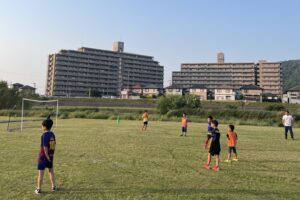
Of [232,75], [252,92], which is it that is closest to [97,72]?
[232,75]

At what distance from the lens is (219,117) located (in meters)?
52.3

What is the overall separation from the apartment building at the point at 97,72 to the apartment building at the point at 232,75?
57.6ft

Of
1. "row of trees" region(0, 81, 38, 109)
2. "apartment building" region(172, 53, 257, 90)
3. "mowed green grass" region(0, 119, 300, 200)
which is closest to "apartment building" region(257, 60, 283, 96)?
"apartment building" region(172, 53, 257, 90)

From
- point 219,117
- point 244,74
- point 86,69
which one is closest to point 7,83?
point 219,117

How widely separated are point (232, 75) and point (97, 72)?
6267cm

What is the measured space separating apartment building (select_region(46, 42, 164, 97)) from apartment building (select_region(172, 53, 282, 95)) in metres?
17.6

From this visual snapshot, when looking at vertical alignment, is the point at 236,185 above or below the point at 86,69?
below

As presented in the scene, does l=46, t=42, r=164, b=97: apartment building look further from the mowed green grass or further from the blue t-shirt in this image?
the blue t-shirt

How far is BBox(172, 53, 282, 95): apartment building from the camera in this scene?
458ft

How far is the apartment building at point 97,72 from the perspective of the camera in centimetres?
12988

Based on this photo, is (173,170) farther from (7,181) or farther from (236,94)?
(236,94)

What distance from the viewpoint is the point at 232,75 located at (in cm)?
14538

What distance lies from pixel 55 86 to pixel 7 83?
61513mm

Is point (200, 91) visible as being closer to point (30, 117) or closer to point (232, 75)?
point (232, 75)
